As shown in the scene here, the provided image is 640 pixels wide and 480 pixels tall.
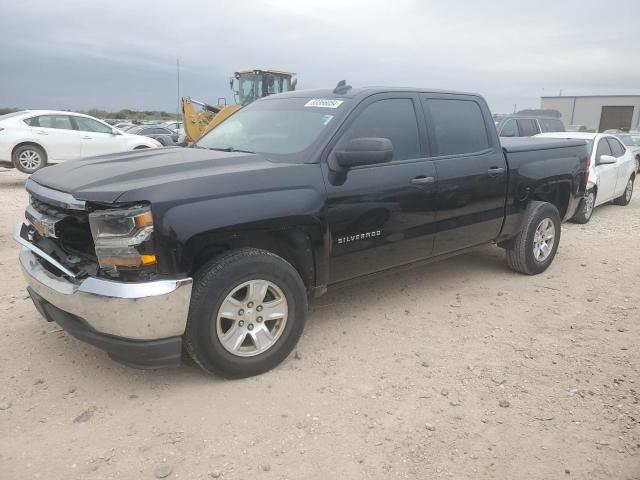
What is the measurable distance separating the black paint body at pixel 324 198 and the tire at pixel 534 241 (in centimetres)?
19

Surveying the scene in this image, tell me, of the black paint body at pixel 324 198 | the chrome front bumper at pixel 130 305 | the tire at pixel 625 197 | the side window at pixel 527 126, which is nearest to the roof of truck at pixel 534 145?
the black paint body at pixel 324 198

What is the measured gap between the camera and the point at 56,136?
39.2 ft

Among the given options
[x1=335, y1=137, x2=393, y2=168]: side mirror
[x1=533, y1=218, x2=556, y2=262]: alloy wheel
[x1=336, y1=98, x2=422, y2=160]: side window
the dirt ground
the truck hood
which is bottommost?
A: the dirt ground

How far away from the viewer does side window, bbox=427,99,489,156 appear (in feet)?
14.4

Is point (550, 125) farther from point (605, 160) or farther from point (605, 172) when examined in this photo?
point (605, 160)

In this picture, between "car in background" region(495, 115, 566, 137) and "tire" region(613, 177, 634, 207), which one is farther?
"car in background" region(495, 115, 566, 137)

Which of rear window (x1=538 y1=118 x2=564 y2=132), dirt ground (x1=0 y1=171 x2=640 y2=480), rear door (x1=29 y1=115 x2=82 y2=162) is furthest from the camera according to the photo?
rear window (x1=538 y1=118 x2=564 y2=132)

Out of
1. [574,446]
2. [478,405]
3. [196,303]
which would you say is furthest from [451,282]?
[196,303]

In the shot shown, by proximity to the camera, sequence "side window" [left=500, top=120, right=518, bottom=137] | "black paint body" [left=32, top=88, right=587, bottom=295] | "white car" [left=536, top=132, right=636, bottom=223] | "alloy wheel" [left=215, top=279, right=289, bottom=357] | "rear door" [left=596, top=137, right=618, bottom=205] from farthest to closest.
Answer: "side window" [left=500, top=120, right=518, bottom=137] < "rear door" [left=596, top=137, right=618, bottom=205] < "white car" [left=536, top=132, right=636, bottom=223] < "alloy wheel" [left=215, top=279, right=289, bottom=357] < "black paint body" [left=32, top=88, right=587, bottom=295]

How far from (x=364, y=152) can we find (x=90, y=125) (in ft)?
36.8

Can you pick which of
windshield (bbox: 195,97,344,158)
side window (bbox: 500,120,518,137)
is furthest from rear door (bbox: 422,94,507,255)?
side window (bbox: 500,120,518,137)

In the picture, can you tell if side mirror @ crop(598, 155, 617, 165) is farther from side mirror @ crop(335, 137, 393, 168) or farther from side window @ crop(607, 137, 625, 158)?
side mirror @ crop(335, 137, 393, 168)

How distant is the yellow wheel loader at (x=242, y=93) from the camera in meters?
16.2

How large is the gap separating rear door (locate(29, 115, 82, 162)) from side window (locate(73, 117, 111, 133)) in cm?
20
